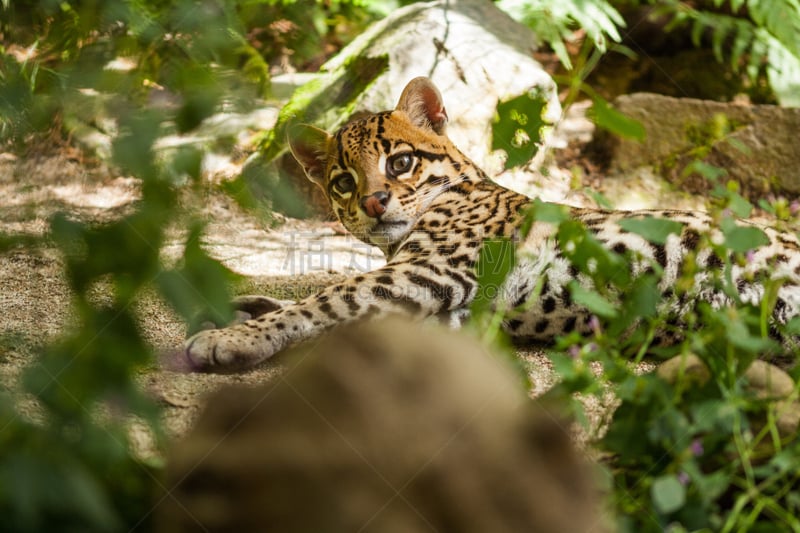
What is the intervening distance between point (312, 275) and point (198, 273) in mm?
4157

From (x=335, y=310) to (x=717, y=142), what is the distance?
5342 mm

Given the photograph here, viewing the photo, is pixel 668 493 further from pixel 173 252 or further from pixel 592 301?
pixel 173 252

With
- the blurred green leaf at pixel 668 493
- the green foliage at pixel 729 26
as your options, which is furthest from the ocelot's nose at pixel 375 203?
the green foliage at pixel 729 26

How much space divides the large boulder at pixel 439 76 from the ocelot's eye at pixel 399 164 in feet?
6.97

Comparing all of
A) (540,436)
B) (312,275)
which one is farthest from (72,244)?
(312,275)

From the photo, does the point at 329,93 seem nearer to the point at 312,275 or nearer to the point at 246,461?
the point at 312,275

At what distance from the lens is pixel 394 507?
212 centimetres

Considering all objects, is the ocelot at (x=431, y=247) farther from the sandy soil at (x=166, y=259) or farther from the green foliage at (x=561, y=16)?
the green foliage at (x=561, y=16)

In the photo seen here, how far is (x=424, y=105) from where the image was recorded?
16.6ft

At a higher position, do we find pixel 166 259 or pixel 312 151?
pixel 166 259

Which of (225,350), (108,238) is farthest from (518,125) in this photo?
(108,238)

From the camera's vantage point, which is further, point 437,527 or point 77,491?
point 437,527

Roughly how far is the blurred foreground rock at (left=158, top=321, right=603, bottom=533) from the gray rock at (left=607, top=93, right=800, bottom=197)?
19.3ft

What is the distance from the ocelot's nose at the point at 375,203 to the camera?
4.67 m
